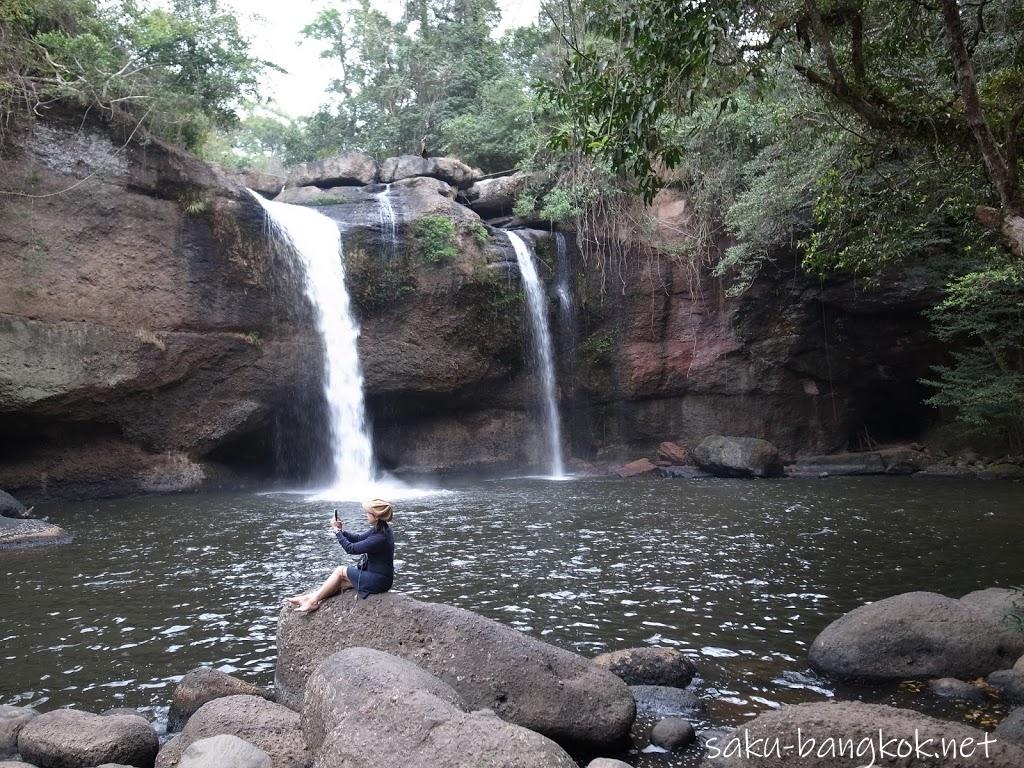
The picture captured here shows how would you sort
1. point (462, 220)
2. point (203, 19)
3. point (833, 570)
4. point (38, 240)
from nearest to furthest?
point (833, 570), point (38, 240), point (203, 19), point (462, 220)

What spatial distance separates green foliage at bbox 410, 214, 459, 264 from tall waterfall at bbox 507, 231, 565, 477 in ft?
7.56

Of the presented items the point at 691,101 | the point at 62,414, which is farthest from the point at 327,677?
the point at 62,414

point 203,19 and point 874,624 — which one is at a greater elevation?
point 203,19

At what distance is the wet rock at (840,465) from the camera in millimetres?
20281

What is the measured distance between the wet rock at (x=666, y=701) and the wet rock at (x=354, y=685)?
5.23 feet

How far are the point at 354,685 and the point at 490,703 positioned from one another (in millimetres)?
1199

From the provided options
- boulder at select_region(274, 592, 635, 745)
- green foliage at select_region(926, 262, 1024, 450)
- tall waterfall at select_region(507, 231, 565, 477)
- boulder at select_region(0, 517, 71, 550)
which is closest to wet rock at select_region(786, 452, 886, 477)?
green foliage at select_region(926, 262, 1024, 450)

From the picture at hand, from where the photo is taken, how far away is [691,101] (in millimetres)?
6840

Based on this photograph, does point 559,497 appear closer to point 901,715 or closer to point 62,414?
point 62,414

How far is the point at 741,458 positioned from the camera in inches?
794

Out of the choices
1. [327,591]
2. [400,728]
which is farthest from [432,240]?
Answer: [400,728]

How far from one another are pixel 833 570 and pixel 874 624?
319 cm

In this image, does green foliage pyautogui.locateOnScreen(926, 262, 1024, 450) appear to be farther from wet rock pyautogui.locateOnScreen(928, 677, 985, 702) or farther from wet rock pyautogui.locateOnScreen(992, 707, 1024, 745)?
wet rock pyautogui.locateOnScreen(992, 707, 1024, 745)

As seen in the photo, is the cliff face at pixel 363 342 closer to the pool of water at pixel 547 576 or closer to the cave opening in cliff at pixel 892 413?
the cave opening in cliff at pixel 892 413
